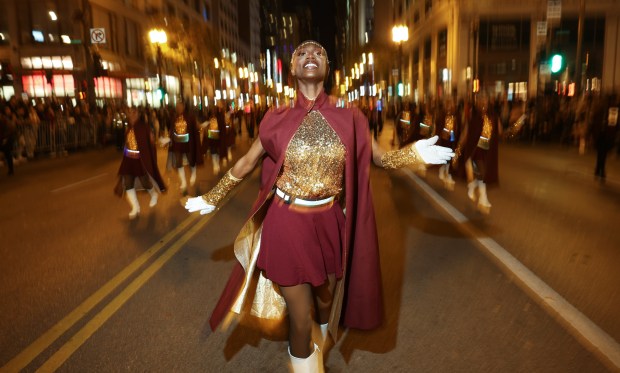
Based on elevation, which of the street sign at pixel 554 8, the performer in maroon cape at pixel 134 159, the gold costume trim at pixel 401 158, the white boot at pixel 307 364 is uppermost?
the street sign at pixel 554 8

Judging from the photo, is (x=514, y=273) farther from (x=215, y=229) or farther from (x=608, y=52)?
(x=608, y=52)

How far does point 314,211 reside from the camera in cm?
302

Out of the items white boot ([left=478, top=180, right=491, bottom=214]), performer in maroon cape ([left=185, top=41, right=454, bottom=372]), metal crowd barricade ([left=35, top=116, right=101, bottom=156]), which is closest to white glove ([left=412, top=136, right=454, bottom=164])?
performer in maroon cape ([left=185, top=41, right=454, bottom=372])

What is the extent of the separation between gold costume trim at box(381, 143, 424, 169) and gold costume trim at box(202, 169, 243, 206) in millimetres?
829

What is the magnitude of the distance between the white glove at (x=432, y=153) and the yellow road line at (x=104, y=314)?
262 centimetres

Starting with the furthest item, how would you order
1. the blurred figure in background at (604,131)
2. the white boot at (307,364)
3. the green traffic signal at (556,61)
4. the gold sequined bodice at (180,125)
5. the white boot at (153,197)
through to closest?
1. the green traffic signal at (556,61)
2. the blurred figure in background at (604,131)
3. the gold sequined bodice at (180,125)
4. the white boot at (153,197)
5. the white boot at (307,364)

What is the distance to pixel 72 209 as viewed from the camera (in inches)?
392

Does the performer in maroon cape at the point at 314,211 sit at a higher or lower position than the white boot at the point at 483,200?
higher

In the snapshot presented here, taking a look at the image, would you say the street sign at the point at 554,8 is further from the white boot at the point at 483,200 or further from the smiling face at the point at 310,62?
the smiling face at the point at 310,62

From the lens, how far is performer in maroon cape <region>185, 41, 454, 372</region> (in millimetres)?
2992

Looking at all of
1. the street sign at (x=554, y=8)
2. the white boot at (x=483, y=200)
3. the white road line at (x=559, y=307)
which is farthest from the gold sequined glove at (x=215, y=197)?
the street sign at (x=554, y=8)

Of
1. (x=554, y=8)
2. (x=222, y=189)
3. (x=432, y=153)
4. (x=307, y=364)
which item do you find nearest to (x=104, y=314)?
(x=222, y=189)

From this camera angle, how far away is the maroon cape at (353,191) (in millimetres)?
3012

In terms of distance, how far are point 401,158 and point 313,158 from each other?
1.72 ft
